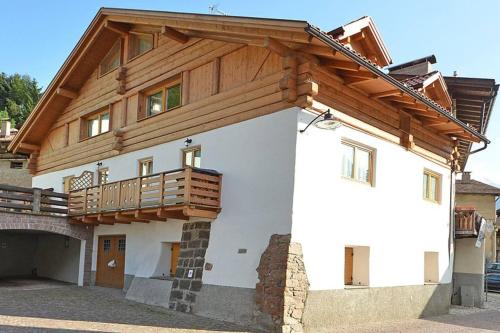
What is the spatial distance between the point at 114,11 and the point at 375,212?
34.3 ft

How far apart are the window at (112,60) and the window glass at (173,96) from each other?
11.5ft

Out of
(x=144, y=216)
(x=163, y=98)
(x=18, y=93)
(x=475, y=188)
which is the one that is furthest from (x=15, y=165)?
(x=18, y=93)

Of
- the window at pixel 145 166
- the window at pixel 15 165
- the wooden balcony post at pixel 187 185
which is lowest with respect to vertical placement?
the wooden balcony post at pixel 187 185

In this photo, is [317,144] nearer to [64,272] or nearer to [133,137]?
[133,137]

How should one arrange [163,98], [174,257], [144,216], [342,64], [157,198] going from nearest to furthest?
[342,64], [157,198], [144,216], [174,257], [163,98]

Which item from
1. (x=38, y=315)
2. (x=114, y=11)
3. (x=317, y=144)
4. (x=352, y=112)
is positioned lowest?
(x=38, y=315)

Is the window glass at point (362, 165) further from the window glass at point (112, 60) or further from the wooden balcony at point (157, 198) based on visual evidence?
the window glass at point (112, 60)

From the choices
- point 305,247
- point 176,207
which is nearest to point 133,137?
point 176,207

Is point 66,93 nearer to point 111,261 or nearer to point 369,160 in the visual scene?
point 111,261

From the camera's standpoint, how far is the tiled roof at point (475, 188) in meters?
35.0

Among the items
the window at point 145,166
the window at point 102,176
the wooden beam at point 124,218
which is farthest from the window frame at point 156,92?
Answer: the wooden beam at point 124,218

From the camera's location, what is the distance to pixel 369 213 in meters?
12.9

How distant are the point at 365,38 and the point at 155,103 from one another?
6834mm

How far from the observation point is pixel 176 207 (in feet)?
39.3
